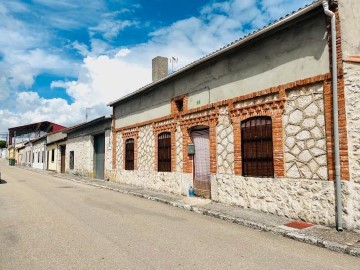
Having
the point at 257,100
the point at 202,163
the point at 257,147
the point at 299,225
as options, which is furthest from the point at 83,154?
the point at 299,225

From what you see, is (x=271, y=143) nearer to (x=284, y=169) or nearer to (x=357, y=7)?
(x=284, y=169)

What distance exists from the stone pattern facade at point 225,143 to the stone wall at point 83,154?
1307 centimetres

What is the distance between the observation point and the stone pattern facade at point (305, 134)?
7371 millimetres

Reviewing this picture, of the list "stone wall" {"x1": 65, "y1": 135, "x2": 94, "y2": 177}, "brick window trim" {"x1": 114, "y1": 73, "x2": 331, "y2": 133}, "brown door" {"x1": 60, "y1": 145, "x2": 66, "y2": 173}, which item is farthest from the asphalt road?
"brown door" {"x1": 60, "y1": 145, "x2": 66, "y2": 173}

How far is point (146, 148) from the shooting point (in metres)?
14.9

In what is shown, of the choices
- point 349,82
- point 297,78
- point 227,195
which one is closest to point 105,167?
point 227,195

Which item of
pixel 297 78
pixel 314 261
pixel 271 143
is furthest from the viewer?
pixel 271 143

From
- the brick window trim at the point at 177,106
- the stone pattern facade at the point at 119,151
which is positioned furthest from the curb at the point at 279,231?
the stone pattern facade at the point at 119,151

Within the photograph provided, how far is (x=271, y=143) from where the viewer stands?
865 cm

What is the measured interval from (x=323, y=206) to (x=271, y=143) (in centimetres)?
219

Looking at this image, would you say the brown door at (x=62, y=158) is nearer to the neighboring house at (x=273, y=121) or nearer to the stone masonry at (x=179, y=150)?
the neighboring house at (x=273, y=121)

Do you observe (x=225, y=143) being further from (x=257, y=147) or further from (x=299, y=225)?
(x=299, y=225)

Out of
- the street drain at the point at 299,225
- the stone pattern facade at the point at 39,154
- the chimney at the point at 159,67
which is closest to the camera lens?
the street drain at the point at 299,225

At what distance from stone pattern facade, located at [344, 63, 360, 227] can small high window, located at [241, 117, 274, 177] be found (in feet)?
7.27
